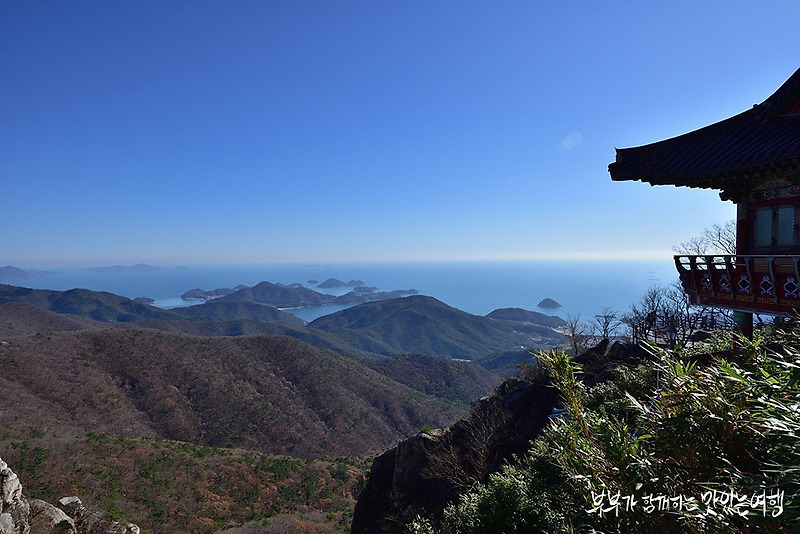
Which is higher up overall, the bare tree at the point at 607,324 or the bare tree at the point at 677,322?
the bare tree at the point at 677,322

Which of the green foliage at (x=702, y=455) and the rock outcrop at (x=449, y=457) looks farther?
the rock outcrop at (x=449, y=457)

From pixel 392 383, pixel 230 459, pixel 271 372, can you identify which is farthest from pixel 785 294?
pixel 392 383

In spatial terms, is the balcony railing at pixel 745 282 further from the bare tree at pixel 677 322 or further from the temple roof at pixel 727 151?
the temple roof at pixel 727 151

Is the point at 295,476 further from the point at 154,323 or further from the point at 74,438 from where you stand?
the point at 154,323

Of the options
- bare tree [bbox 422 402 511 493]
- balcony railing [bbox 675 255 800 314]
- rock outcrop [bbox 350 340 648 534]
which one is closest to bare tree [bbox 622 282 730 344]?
balcony railing [bbox 675 255 800 314]

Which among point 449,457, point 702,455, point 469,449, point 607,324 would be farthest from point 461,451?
point 607,324

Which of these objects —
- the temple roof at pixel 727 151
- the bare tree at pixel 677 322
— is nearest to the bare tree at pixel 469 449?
the bare tree at pixel 677 322

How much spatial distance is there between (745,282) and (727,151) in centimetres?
358

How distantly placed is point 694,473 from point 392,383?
299ft

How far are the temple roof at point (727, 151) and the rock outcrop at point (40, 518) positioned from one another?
Answer: 1186 inches

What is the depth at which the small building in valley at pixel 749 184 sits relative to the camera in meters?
8.45

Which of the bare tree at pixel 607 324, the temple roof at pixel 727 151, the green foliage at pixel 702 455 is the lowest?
the bare tree at pixel 607 324

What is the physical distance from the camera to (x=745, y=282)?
9344mm

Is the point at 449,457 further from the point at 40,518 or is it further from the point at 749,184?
the point at 40,518
